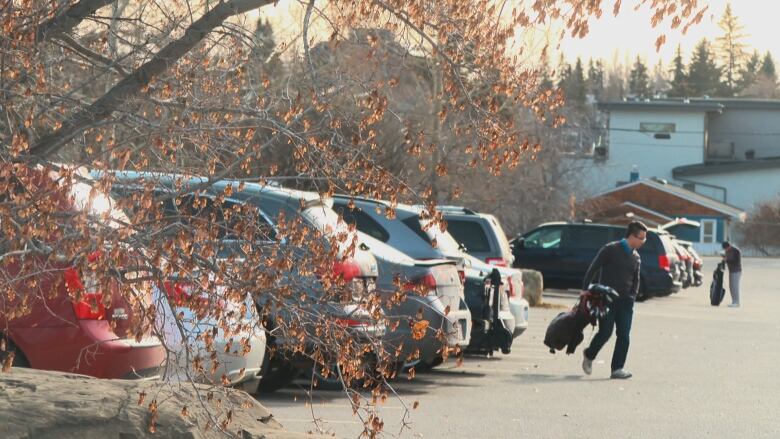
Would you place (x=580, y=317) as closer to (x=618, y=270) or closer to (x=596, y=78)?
(x=618, y=270)

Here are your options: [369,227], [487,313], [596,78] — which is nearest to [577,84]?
[596,78]

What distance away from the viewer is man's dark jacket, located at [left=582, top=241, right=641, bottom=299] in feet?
49.1

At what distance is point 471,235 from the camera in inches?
810

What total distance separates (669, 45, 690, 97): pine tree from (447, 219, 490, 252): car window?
408 ft

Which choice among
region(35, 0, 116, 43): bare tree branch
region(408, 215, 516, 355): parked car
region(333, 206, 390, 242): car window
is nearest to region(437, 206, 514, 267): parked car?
region(333, 206, 390, 242): car window

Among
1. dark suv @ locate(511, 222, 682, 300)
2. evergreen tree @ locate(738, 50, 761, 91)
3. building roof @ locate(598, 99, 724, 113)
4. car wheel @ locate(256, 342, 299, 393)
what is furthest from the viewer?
evergreen tree @ locate(738, 50, 761, 91)

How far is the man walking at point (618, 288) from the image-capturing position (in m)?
14.8

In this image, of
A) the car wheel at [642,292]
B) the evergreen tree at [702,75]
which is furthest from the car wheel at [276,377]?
the evergreen tree at [702,75]

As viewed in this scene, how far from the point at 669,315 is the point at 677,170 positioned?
202 ft

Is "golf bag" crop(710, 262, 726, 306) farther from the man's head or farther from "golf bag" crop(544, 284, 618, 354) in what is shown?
"golf bag" crop(544, 284, 618, 354)

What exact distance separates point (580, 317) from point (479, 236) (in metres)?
5.71

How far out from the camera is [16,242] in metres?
6.20

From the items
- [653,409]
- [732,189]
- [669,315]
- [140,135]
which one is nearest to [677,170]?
[732,189]

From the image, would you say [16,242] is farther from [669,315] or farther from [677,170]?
[677,170]
